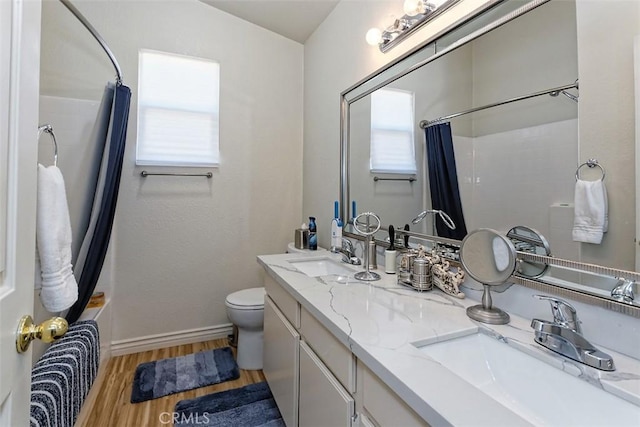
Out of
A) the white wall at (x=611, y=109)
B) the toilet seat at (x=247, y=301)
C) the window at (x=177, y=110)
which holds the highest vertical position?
the window at (x=177, y=110)

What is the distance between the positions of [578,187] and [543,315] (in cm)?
39

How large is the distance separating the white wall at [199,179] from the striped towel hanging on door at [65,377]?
27.5 inches

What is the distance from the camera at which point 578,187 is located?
88 centimetres

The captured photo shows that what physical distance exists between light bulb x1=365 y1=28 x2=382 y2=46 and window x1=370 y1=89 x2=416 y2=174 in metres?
0.24

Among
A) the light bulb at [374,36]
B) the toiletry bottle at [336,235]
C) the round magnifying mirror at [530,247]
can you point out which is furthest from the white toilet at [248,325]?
the light bulb at [374,36]

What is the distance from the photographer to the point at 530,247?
3.27 feet

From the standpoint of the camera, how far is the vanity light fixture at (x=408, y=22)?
4.33ft

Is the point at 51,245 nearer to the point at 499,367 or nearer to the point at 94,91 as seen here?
the point at 499,367

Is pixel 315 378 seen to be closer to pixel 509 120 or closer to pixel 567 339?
pixel 567 339

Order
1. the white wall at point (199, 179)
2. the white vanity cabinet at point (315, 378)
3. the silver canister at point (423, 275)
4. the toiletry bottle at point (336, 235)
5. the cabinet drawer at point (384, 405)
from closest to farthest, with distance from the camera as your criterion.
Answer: the cabinet drawer at point (384, 405), the white vanity cabinet at point (315, 378), the silver canister at point (423, 275), the toiletry bottle at point (336, 235), the white wall at point (199, 179)

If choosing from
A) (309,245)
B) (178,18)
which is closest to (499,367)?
(309,245)

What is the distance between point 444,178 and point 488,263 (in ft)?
1.65

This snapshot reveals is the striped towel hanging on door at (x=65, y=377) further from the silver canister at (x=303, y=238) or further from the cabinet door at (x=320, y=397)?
the silver canister at (x=303, y=238)

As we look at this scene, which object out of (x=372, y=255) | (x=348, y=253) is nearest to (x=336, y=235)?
(x=348, y=253)
